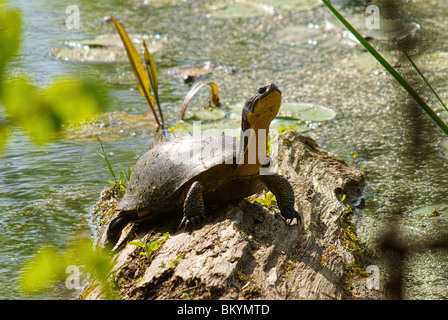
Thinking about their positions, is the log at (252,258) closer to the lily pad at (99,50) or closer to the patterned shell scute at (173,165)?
the patterned shell scute at (173,165)

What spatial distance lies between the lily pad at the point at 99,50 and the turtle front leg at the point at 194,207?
3.98 meters

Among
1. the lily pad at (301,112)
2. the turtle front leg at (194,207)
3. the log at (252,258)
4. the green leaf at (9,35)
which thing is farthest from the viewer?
the lily pad at (301,112)

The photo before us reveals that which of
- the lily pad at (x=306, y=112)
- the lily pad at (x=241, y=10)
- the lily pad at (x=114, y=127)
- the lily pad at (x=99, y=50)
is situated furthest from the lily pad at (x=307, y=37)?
the lily pad at (x=114, y=127)

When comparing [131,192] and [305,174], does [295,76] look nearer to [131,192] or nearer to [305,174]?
[305,174]

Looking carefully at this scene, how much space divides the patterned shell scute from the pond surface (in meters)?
0.50

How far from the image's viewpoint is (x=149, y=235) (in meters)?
2.21

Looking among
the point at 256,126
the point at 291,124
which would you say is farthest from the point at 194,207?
the point at 291,124

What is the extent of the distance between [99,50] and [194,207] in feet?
14.1

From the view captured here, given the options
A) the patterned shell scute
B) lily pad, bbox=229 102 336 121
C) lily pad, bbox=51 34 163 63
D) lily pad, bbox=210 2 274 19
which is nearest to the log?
the patterned shell scute

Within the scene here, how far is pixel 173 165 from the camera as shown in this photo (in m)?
2.28

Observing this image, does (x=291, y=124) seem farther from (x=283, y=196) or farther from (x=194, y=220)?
(x=194, y=220)

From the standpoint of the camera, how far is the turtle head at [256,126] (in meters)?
2.15

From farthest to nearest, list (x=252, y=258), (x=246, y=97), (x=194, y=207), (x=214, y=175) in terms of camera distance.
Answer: (x=246, y=97), (x=214, y=175), (x=194, y=207), (x=252, y=258)

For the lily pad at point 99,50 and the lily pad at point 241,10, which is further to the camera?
the lily pad at point 241,10
